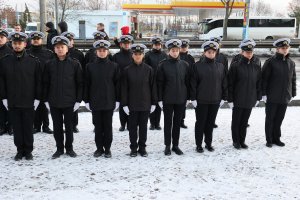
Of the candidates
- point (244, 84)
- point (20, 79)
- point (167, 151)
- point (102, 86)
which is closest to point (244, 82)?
point (244, 84)

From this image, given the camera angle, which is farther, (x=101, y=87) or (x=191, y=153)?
(x=191, y=153)

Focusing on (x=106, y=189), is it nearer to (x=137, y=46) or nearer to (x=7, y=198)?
(x=7, y=198)

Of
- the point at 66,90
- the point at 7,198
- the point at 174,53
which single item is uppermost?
the point at 174,53

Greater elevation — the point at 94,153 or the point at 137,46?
the point at 137,46

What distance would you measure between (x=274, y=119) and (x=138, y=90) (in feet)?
8.70

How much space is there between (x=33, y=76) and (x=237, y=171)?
3416mm

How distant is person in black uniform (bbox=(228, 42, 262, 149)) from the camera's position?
570cm

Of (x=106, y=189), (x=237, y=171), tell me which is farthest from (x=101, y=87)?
(x=237, y=171)

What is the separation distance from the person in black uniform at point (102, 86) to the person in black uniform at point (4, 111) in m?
2.13

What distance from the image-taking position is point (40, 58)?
633cm

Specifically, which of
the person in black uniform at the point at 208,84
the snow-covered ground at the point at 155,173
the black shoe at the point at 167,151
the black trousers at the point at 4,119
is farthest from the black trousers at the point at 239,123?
the black trousers at the point at 4,119

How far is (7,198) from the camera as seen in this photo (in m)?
4.15

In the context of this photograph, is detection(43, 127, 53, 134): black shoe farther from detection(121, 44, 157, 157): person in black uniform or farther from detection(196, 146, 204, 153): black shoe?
detection(196, 146, 204, 153): black shoe

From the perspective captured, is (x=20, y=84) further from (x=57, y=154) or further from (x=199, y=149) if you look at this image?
(x=199, y=149)
